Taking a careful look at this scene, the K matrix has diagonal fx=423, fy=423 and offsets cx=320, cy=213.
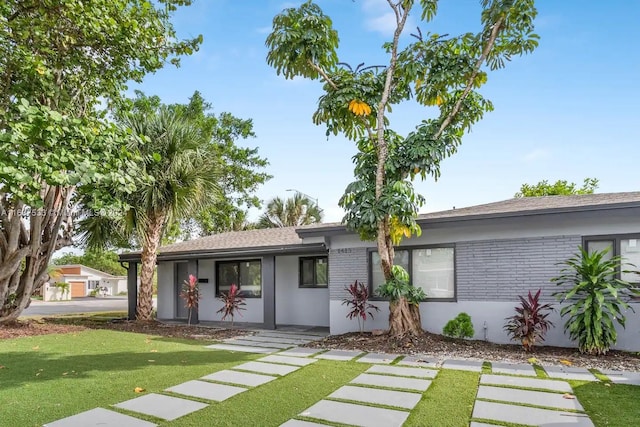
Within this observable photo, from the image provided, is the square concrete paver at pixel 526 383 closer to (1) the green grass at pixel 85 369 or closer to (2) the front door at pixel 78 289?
(1) the green grass at pixel 85 369

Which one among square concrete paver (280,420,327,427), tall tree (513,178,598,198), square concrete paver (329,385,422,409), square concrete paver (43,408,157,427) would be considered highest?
tall tree (513,178,598,198)

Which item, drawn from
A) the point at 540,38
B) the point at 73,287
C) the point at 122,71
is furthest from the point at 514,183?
the point at 73,287

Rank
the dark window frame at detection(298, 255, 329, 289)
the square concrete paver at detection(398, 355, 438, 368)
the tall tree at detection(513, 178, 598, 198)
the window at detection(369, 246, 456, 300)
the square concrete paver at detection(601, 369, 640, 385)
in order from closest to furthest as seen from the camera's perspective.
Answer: the square concrete paver at detection(601, 369, 640, 385) → the square concrete paver at detection(398, 355, 438, 368) → the window at detection(369, 246, 456, 300) → the dark window frame at detection(298, 255, 329, 289) → the tall tree at detection(513, 178, 598, 198)

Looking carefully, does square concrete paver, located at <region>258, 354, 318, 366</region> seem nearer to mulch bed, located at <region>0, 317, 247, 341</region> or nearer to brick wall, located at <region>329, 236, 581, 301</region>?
mulch bed, located at <region>0, 317, 247, 341</region>

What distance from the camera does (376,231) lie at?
8.46 meters

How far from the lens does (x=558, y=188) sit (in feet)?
81.5

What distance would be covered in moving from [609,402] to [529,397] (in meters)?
0.77

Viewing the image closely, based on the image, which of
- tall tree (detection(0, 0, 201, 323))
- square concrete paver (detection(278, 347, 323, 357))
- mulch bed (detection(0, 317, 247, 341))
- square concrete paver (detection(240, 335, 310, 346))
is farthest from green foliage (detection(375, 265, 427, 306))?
tall tree (detection(0, 0, 201, 323))

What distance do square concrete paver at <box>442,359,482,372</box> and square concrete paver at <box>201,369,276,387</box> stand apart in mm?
2667

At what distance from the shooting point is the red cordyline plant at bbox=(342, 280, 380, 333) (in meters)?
9.21

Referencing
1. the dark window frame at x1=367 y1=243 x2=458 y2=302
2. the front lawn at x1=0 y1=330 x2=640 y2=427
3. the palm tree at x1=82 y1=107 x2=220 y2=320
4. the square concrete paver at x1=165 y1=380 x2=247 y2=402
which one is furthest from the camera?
the palm tree at x1=82 y1=107 x2=220 y2=320

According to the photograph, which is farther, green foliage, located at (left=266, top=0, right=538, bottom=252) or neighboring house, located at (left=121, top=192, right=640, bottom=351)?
green foliage, located at (left=266, top=0, right=538, bottom=252)

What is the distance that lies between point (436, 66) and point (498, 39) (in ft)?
4.40

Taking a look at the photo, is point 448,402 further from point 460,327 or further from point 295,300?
point 295,300
